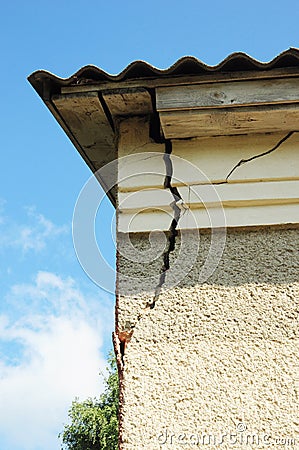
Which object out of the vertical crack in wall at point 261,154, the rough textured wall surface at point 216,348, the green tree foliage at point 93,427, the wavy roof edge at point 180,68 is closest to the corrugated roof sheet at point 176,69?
the wavy roof edge at point 180,68

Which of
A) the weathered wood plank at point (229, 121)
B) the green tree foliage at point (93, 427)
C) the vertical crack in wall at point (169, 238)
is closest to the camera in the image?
the vertical crack in wall at point (169, 238)

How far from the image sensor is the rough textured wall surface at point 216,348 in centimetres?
214

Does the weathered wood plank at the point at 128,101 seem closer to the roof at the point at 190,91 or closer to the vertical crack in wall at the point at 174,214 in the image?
the roof at the point at 190,91

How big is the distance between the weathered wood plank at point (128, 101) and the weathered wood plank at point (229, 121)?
0.12 meters

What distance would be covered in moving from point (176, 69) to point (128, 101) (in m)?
0.24

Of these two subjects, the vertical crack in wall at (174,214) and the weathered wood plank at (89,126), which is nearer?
the vertical crack in wall at (174,214)

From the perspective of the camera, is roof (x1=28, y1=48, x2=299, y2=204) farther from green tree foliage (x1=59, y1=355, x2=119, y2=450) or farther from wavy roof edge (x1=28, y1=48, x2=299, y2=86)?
green tree foliage (x1=59, y1=355, x2=119, y2=450)

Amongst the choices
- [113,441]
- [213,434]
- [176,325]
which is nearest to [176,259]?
[176,325]

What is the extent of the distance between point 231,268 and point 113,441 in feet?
38.5

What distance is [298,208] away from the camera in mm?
2445

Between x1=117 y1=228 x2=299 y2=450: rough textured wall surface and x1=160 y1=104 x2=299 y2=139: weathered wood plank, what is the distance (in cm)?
43

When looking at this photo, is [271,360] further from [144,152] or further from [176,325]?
[144,152]

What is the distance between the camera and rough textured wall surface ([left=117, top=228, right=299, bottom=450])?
84.4 inches

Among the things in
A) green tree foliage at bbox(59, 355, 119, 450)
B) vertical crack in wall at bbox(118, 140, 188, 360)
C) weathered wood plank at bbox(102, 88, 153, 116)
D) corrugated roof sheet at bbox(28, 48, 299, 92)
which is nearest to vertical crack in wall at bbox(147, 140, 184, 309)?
vertical crack in wall at bbox(118, 140, 188, 360)
